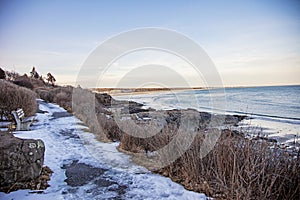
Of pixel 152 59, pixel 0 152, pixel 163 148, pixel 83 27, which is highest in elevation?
pixel 83 27

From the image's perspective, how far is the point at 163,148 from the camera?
5.09 m

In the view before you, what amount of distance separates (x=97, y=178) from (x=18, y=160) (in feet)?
4.89

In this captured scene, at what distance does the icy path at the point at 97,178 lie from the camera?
3449 mm

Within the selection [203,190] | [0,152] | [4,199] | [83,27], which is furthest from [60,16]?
[203,190]

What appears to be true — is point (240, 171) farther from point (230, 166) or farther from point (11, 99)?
point (11, 99)

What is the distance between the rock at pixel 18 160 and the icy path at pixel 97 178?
0.94 ft

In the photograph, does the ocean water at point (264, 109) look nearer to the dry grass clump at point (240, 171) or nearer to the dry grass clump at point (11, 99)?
the dry grass clump at point (240, 171)

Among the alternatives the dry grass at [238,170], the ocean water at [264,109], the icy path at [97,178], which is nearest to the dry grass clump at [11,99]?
the icy path at [97,178]

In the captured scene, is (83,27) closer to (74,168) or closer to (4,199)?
(74,168)

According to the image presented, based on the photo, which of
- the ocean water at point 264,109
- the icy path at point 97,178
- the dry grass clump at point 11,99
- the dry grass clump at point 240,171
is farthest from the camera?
the ocean water at point 264,109

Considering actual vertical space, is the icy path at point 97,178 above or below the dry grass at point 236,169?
below

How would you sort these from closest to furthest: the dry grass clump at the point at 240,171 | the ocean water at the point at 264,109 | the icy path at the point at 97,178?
the dry grass clump at the point at 240,171 < the icy path at the point at 97,178 < the ocean water at the point at 264,109

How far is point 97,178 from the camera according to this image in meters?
4.20

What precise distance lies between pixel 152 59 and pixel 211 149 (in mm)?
5693
